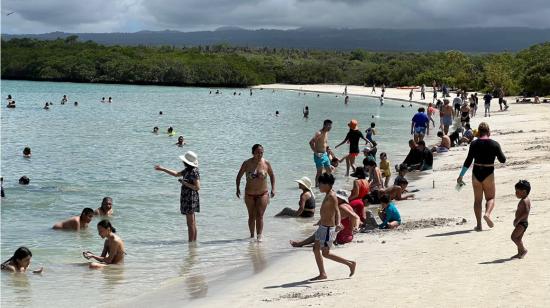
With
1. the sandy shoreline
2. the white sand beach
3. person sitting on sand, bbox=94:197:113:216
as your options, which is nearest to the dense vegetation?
person sitting on sand, bbox=94:197:113:216

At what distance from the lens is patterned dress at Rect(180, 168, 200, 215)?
1112 cm

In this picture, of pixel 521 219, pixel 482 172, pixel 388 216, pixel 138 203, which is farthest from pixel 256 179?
pixel 138 203

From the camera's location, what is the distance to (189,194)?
11352 mm

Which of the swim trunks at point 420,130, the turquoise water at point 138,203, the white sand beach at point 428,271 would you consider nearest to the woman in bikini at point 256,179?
the turquoise water at point 138,203

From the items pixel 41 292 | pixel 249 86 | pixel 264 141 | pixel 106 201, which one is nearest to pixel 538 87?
pixel 264 141

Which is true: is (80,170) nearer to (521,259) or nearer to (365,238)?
(365,238)

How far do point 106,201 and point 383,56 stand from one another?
531 ft

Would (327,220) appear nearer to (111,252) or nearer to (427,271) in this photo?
(427,271)

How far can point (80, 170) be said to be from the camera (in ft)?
77.1

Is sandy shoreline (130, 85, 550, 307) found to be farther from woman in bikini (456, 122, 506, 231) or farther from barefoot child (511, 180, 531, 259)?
woman in bikini (456, 122, 506, 231)

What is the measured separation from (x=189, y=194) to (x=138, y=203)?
18.7ft

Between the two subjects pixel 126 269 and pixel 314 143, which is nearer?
pixel 126 269

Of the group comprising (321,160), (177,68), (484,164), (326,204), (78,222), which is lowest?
(78,222)

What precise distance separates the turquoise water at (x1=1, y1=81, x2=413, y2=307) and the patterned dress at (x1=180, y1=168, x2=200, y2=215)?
28.5 inches
